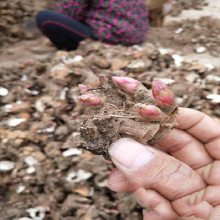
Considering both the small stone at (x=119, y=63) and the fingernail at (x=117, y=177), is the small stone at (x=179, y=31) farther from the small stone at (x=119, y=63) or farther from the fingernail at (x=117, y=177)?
the fingernail at (x=117, y=177)

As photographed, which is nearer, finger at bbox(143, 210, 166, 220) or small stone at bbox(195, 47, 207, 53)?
finger at bbox(143, 210, 166, 220)

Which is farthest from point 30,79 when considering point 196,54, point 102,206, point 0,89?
point 196,54

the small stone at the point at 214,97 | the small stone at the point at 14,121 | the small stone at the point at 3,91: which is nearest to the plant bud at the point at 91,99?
the small stone at the point at 14,121

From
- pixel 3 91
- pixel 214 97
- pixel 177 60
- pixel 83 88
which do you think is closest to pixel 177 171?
pixel 83 88

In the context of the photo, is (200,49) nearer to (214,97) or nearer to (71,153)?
(214,97)

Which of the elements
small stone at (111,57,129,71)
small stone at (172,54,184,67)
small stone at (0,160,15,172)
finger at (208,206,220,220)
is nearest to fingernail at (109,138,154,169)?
finger at (208,206,220,220)

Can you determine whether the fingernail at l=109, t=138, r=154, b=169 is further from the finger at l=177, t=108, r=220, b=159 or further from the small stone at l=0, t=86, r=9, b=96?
the small stone at l=0, t=86, r=9, b=96
